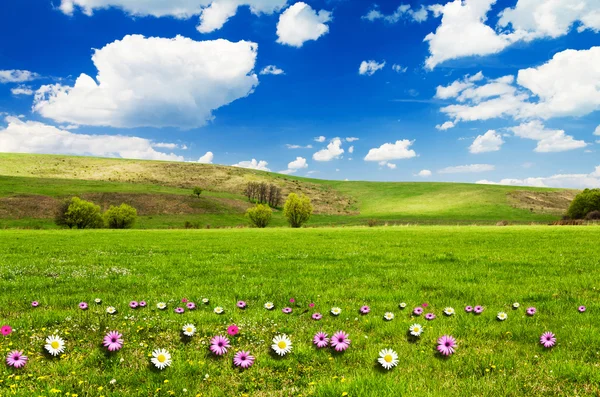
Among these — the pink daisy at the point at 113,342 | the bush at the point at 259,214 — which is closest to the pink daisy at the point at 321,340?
the pink daisy at the point at 113,342

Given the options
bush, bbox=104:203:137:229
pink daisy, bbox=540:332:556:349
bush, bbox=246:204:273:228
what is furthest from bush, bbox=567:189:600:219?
pink daisy, bbox=540:332:556:349

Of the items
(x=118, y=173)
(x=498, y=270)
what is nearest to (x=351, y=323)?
(x=498, y=270)

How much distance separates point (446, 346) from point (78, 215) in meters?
84.8

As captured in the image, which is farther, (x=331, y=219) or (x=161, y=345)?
(x=331, y=219)

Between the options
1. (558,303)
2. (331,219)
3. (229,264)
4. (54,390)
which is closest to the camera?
(54,390)

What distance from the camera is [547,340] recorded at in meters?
6.45

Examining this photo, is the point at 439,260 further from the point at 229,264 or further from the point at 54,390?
the point at 54,390

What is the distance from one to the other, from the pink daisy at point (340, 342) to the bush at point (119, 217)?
84.5 meters

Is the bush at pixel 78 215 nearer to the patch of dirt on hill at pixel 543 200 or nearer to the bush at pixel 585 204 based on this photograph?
the bush at pixel 585 204

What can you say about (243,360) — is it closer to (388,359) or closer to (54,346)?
(388,359)

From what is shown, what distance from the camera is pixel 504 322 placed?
25.2 ft

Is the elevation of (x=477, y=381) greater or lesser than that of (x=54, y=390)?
greater

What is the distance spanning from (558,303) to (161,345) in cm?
935

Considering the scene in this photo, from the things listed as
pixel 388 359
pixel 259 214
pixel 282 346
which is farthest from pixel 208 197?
pixel 388 359
